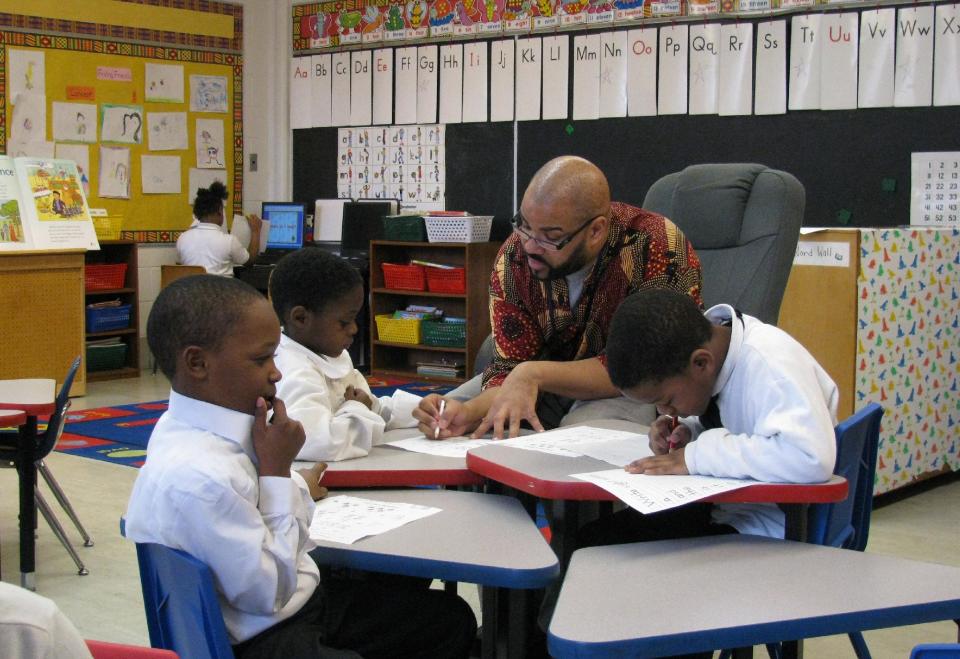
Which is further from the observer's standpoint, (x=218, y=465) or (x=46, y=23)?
(x=46, y=23)

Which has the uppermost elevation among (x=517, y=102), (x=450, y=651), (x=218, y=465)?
(x=517, y=102)

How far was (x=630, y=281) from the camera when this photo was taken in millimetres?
2756

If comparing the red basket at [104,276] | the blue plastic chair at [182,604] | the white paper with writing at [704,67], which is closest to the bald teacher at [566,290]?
the blue plastic chair at [182,604]

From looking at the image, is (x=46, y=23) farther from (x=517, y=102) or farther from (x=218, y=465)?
(x=218, y=465)

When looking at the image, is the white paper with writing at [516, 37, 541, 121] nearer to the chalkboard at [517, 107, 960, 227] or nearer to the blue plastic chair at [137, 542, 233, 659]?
the chalkboard at [517, 107, 960, 227]

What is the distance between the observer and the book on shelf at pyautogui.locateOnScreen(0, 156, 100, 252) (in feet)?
21.9

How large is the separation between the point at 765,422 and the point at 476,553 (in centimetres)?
55

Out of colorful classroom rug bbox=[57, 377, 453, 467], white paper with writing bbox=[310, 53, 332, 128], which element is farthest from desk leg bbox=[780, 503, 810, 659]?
white paper with writing bbox=[310, 53, 332, 128]

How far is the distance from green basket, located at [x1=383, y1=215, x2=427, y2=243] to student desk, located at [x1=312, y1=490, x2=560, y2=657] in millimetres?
5655

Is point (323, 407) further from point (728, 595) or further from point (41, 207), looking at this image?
point (41, 207)

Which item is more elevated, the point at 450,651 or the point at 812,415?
the point at 812,415

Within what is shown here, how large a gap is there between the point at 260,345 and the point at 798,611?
84cm

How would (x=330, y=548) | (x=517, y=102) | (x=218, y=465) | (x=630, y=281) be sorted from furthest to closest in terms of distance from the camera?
(x=517, y=102) → (x=630, y=281) → (x=330, y=548) → (x=218, y=465)

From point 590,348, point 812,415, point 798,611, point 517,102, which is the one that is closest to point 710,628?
point 798,611
